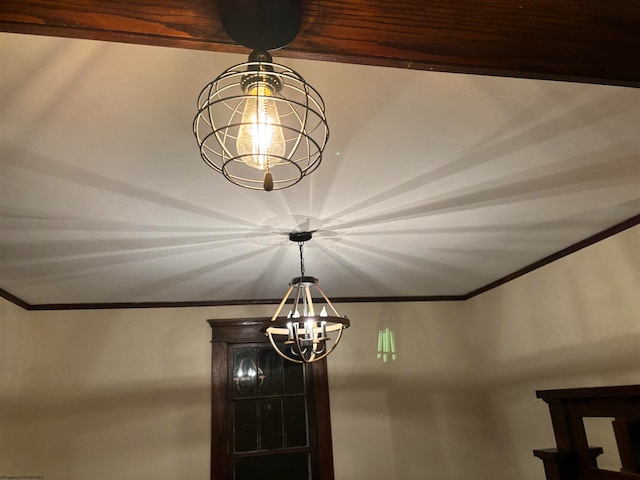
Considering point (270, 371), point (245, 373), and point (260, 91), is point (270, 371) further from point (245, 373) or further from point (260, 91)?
point (260, 91)

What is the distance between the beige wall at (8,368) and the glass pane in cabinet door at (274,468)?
A: 182 centimetres

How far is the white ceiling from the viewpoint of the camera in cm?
144

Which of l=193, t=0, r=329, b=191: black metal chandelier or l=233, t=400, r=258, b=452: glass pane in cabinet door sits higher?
l=193, t=0, r=329, b=191: black metal chandelier

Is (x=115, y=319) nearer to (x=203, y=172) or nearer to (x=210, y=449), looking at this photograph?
(x=210, y=449)

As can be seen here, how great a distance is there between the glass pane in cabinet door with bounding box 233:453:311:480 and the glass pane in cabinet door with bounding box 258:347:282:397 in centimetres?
55

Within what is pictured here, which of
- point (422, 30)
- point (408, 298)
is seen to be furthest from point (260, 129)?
point (408, 298)

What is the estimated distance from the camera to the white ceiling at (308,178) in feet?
4.74

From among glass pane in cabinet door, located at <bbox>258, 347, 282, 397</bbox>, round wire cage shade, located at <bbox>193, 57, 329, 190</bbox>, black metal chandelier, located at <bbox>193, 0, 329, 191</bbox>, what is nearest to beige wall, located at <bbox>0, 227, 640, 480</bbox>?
glass pane in cabinet door, located at <bbox>258, 347, 282, 397</bbox>

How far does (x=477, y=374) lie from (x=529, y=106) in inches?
141

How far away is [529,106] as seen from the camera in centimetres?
166

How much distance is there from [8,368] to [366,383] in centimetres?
304

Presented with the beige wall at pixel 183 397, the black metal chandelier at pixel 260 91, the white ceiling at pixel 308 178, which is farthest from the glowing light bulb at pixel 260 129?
the beige wall at pixel 183 397

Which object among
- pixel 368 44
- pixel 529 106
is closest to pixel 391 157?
pixel 529 106

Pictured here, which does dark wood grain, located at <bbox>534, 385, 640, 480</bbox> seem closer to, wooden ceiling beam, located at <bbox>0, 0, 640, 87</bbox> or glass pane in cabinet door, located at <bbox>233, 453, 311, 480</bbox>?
glass pane in cabinet door, located at <bbox>233, 453, 311, 480</bbox>
